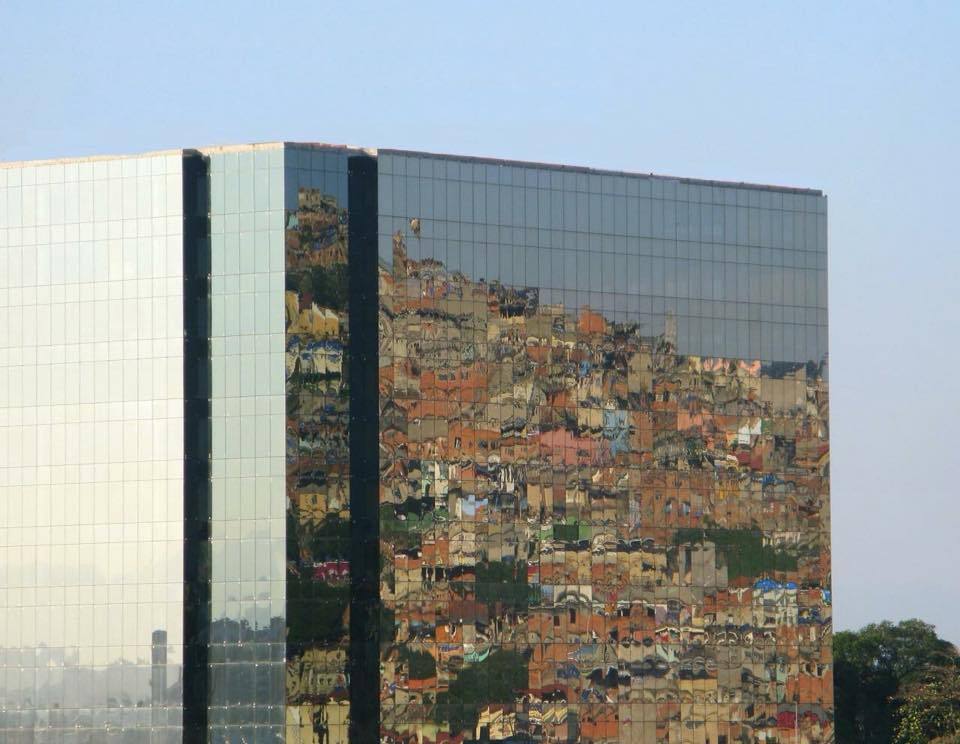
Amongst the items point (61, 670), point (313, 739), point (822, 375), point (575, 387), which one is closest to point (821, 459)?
point (822, 375)

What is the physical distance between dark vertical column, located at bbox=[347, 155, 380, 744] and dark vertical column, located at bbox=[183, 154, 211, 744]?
28.5ft

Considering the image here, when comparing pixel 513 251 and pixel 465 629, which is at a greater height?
pixel 513 251

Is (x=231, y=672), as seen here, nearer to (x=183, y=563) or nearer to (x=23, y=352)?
(x=183, y=563)

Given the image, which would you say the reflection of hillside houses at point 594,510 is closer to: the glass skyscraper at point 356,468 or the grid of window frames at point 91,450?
the glass skyscraper at point 356,468

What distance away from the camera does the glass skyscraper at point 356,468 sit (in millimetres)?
120750

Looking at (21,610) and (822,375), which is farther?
(822,375)

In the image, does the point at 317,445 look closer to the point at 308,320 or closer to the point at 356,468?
the point at 356,468

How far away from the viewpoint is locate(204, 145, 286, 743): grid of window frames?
120 metres

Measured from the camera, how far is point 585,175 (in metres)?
129

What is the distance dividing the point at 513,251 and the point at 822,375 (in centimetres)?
2328

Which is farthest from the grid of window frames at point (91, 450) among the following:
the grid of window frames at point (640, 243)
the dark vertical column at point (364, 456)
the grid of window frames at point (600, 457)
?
the grid of window frames at point (640, 243)

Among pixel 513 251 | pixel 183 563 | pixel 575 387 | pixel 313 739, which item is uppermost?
pixel 513 251

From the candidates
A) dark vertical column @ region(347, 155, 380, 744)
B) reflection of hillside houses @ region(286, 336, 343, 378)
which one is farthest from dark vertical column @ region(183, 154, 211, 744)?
dark vertical column @ region(347, 155, 380, 744)

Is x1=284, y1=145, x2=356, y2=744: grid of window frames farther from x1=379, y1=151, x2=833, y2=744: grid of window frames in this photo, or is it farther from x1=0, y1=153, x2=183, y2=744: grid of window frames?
x1=0, y1=153, x2=183, y2=744: grid of window frames
